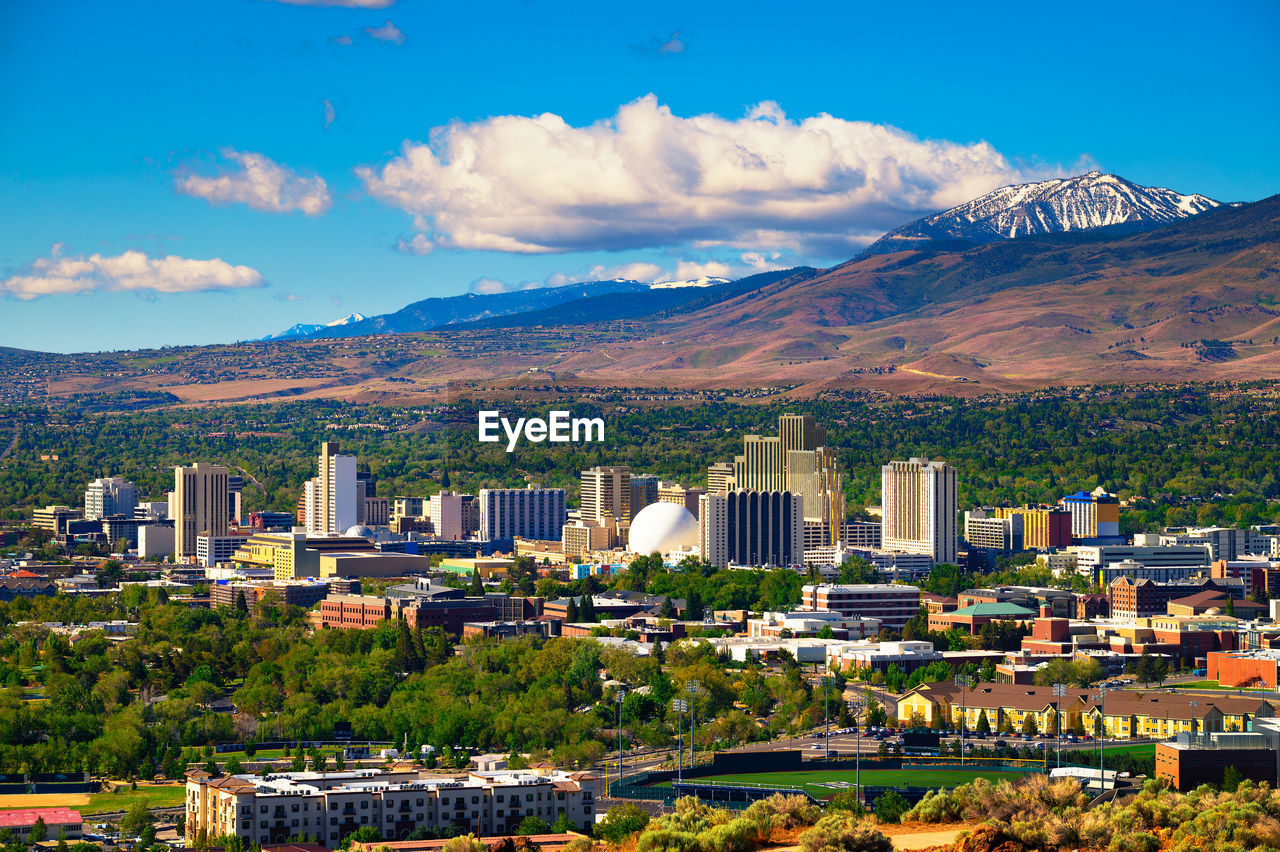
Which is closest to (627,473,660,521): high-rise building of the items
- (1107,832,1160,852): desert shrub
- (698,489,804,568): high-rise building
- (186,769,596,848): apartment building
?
(698,489,804,568): high-rise building

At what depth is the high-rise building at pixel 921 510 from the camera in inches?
5295

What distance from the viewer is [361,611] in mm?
99312

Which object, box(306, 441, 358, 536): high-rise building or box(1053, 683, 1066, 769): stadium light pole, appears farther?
box(306, 441, 358, 536): high-rise building

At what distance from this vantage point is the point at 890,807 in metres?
45.7

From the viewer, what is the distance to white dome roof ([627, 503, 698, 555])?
133375 millimetres

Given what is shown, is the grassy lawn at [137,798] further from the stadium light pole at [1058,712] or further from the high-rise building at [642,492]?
the high-rise building at [642,492]

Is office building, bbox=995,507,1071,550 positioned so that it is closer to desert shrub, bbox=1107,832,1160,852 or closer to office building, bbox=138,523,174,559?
office building, bbox=138,523,174,559

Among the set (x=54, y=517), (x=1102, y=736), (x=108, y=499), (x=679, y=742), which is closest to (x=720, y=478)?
(x=108, y=499)

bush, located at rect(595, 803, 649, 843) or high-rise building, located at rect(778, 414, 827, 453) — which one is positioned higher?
high-rise building, located at rect(778, 414, 827, 453)

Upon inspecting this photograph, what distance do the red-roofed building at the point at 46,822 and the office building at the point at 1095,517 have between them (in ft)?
308

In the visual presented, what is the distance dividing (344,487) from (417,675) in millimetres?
69176

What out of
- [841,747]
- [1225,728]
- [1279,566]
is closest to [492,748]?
[841,747]

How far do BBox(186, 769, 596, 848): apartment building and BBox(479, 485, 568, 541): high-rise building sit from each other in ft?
314

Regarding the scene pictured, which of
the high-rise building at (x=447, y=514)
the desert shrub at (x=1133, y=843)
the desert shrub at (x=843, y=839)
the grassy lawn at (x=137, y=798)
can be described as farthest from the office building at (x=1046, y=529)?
the desert shrub at (x=843, y=839)
